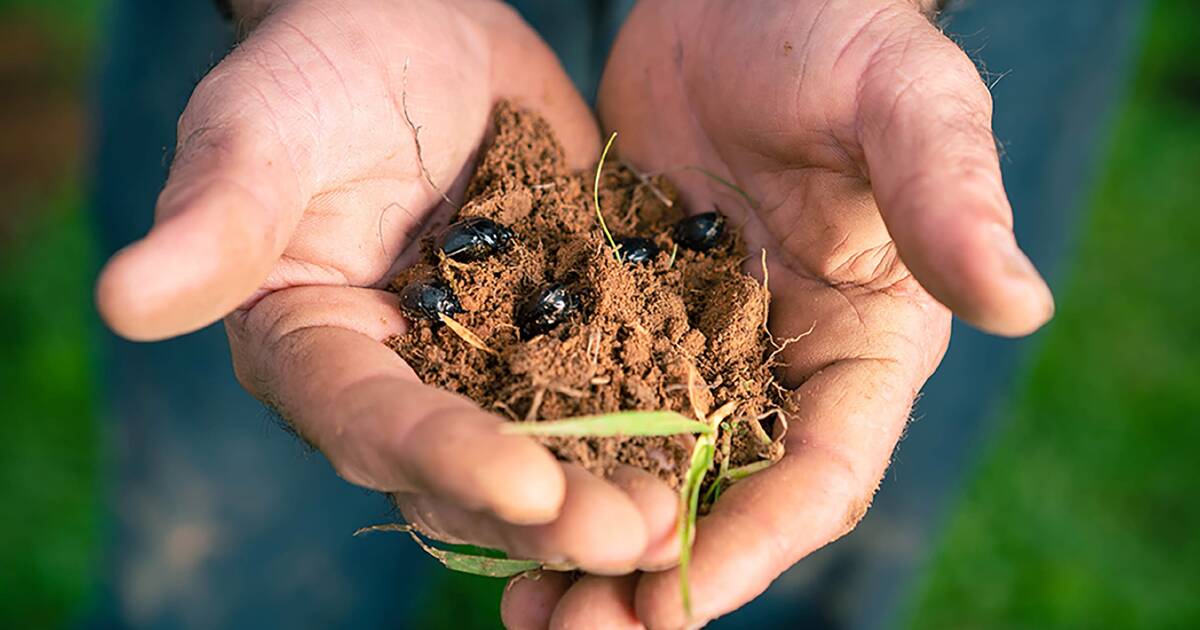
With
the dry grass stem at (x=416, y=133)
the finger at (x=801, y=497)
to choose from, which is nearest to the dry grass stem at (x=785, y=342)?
the finger at (x=801, y=497)

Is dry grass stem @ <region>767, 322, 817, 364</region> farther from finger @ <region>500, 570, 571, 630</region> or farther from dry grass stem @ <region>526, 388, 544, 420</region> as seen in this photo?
finger @ <region>500, 570, 571, 630</region>

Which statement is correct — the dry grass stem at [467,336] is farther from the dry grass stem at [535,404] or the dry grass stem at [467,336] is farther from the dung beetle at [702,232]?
the dung beetle at [702,232]

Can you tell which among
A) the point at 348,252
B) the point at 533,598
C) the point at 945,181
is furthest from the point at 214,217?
the point at 945,181

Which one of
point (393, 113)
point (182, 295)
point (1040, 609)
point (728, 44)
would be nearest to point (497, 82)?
point (393, 113)

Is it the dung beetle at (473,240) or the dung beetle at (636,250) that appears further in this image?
the dung beetle at (636,250)

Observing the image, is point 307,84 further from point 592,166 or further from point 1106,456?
point 1106,456

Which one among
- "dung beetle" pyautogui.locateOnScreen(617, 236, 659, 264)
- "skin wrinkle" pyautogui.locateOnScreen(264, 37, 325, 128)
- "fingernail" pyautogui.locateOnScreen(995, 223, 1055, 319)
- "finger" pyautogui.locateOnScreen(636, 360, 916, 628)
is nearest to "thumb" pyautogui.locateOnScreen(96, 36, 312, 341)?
"skin wrinkle" pyautogui.locateOnScreen(264, 37, 325, 128)
